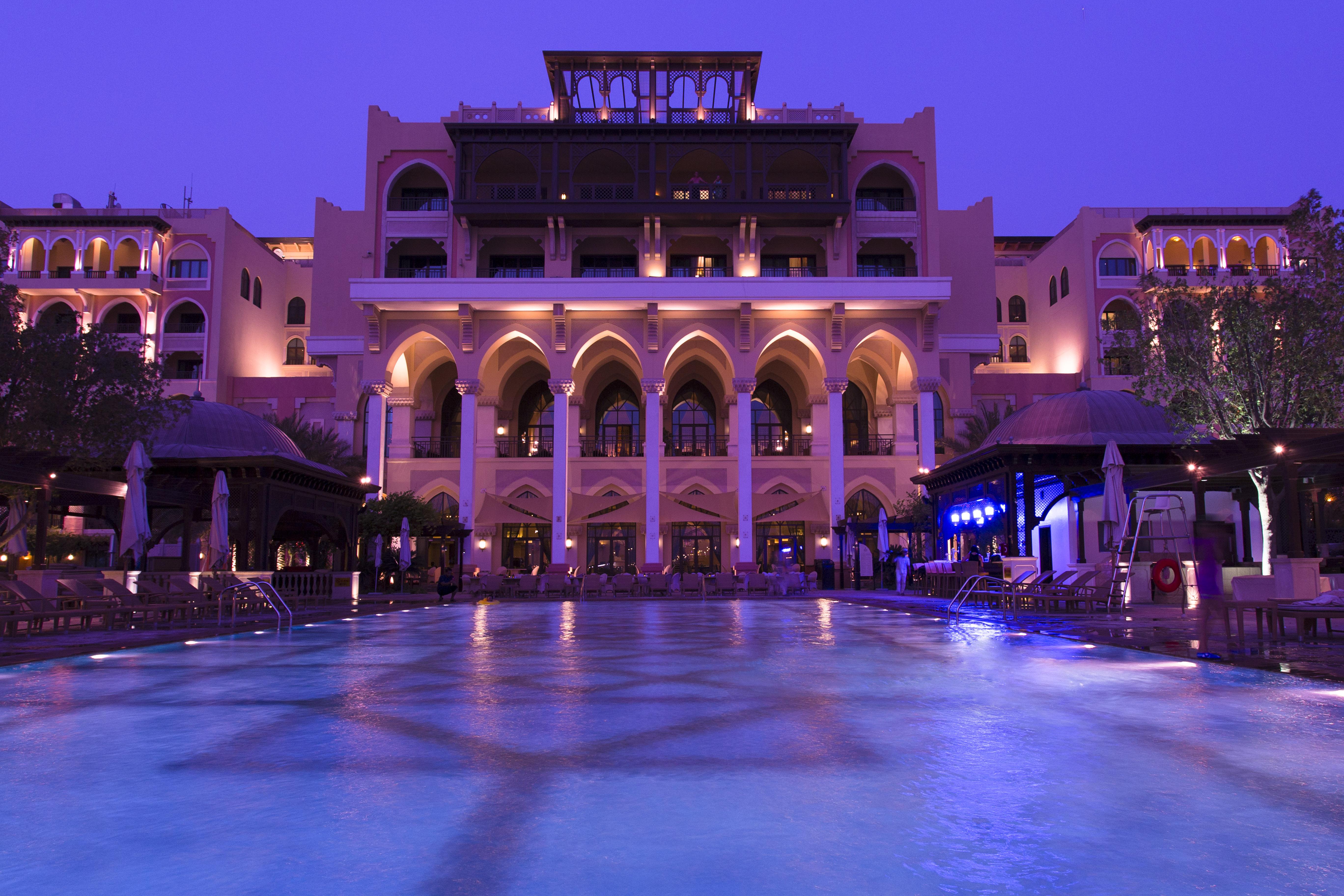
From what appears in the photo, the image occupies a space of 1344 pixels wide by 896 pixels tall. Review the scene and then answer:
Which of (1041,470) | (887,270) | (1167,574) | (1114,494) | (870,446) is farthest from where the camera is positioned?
(887,270)

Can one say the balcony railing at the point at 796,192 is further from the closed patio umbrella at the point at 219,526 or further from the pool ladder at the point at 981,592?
the closed patio umbrella at the point at 219,526

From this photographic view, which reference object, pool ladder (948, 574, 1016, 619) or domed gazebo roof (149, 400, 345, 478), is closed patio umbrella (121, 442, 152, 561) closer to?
domed gazebo roof (149, 400, 345, 478)

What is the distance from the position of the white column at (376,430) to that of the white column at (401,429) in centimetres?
137

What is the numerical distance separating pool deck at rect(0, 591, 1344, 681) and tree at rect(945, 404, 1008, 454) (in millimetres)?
19451

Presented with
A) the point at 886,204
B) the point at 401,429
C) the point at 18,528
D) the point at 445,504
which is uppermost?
the point at 886,204

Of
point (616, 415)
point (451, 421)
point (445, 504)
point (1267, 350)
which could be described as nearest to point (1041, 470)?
point (1267, 350)

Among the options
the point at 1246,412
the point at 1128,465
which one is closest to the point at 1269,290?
the point at 1246,412

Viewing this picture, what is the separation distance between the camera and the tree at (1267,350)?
58.2ft

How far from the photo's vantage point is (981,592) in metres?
17.6

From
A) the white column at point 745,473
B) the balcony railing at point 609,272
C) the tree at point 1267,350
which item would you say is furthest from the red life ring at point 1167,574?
the balcony railing at point 609,272

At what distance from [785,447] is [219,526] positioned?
27788mm

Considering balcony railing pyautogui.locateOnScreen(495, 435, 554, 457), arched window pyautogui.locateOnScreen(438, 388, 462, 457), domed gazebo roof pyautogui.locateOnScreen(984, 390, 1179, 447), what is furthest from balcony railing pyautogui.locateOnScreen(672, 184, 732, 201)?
domed gazebo roof pyautogui.locateOnScreen(984, 390, 1179, 447)

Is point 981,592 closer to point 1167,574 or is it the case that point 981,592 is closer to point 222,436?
point 1167,574

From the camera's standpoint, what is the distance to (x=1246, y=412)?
1869cm
